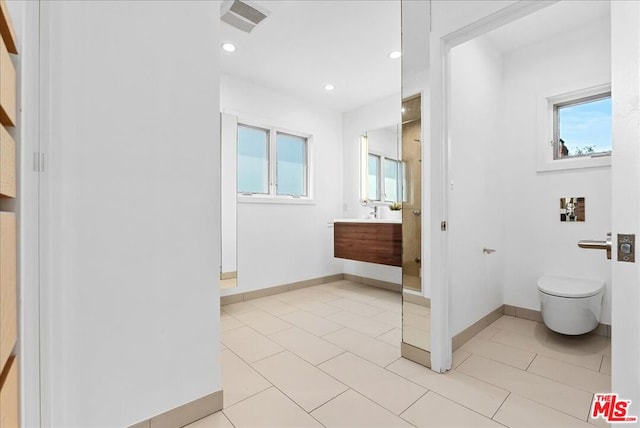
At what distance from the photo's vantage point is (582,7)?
226 cm

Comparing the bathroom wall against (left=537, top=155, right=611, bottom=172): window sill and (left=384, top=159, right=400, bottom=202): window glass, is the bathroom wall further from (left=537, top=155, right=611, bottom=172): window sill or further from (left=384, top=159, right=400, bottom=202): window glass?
(left=537, top=155, right=611, bottom=172): window sill

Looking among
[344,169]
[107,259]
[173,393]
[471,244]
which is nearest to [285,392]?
[173,393]

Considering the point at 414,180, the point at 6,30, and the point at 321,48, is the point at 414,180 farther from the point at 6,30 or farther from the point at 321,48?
the point at 6,30

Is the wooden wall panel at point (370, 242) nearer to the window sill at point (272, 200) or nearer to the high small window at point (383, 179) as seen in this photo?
the window sill at point (272, 200)

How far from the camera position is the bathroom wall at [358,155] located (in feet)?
12.6

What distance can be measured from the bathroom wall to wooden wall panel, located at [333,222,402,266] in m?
0.59

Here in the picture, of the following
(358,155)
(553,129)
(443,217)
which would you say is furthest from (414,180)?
(358,155)

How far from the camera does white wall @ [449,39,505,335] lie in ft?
7.16

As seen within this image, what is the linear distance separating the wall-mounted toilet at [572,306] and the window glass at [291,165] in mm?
2880

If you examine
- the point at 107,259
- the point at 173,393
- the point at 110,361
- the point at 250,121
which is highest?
the point at 250,121

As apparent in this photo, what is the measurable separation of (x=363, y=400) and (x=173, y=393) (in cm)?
94

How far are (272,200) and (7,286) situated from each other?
114 inches

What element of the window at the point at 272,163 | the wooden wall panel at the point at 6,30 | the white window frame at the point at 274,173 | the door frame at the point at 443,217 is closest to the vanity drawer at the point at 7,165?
the wooden wall panel at the point at 6,30

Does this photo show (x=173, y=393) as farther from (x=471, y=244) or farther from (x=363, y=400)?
(x=471, y=244)
